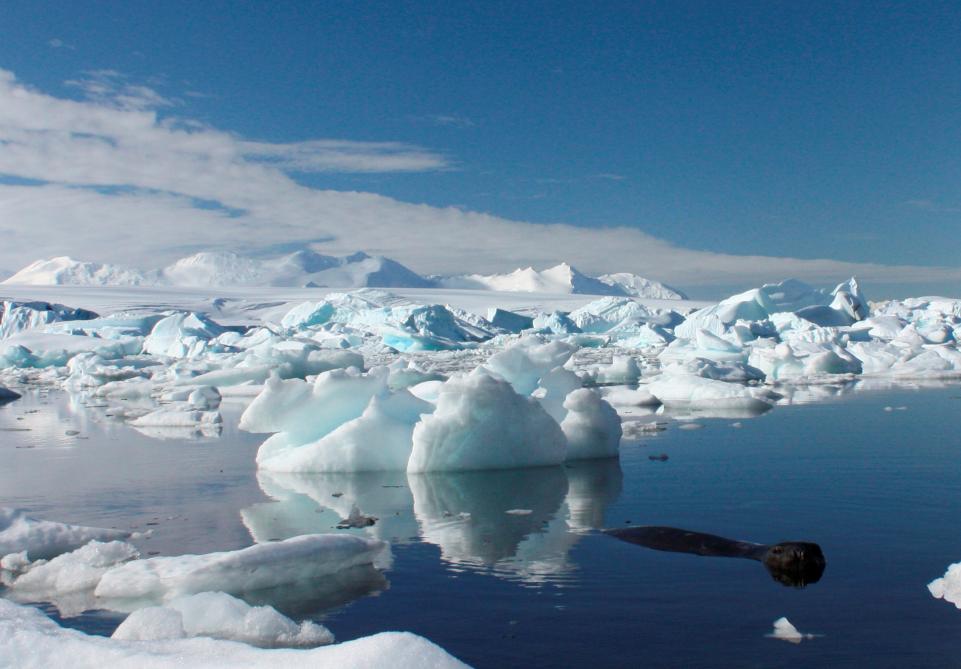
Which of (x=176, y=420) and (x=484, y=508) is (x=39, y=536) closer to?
(x=484, y=508)

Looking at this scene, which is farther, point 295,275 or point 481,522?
point 295,275

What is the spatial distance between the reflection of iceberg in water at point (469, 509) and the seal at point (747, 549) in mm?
362

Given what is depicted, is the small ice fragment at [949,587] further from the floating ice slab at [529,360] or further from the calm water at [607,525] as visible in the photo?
the floating ice slab at [529,360]

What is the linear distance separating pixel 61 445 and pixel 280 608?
276 inches

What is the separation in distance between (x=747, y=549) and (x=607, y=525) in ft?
3.08

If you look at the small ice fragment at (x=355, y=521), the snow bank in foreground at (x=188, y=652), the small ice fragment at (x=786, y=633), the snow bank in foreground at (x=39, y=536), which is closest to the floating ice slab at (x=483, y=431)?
the small ice fragment at (x=355, y=521)

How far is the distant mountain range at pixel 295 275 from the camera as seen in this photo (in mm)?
89438

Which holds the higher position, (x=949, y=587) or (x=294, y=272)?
(x=294, y=272)

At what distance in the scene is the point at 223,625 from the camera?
3258 mm

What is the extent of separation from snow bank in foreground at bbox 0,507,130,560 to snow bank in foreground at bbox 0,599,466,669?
160cm

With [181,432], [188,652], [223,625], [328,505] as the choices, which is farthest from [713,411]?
[188,652]

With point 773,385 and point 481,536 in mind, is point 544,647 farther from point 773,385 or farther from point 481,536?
point 773,385

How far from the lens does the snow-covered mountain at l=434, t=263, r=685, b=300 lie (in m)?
130

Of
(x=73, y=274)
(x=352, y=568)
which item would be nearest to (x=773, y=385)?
(x=352, y=568)
